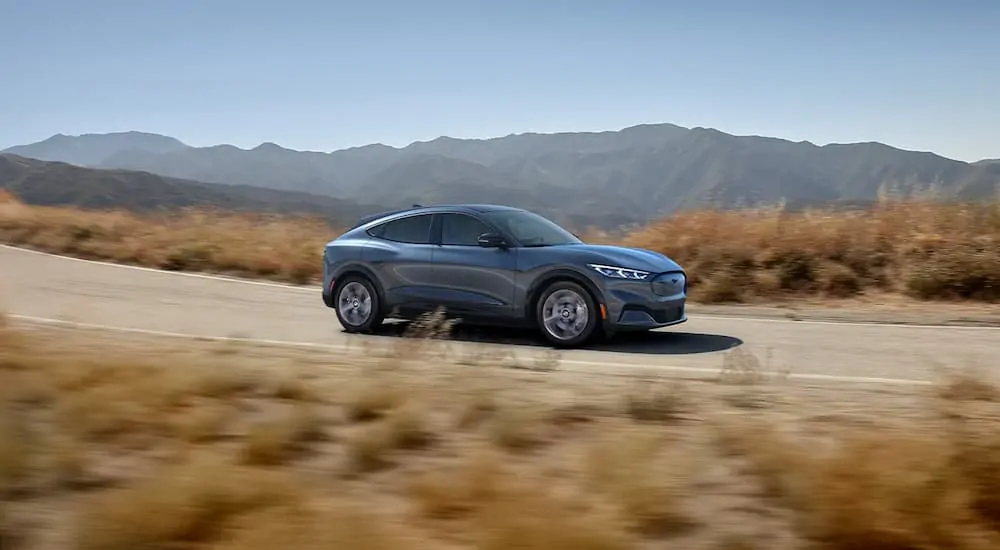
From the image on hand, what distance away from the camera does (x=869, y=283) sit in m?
14.9

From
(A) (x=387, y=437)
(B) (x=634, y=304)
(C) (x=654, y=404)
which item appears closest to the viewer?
(A) (x=387, y=437)

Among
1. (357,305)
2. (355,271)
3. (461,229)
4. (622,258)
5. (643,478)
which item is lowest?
(643,478)

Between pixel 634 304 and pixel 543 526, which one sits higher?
pixel 634 304

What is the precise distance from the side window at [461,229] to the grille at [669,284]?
209 cm

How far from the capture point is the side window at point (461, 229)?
37.9 feet

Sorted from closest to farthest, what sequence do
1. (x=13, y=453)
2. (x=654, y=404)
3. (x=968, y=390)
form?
1. (x=13, y=453)
2. (x=654, y=404)
3. (x=968, y=390)

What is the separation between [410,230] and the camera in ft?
39.7

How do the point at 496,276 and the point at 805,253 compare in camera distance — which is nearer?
the point at 496,276

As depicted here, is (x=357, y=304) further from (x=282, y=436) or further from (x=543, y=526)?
(x=543, y=526)

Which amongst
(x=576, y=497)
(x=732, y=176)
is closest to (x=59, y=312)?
(x=576, y=497)

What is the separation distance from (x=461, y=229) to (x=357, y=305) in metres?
1.68

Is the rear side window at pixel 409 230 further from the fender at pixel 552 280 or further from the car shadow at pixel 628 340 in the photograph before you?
the fender at pixel 552 280

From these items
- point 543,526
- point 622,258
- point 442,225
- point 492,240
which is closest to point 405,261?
point 442,225

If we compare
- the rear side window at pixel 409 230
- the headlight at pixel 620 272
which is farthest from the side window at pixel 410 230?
the headlight at pixel 620 272
